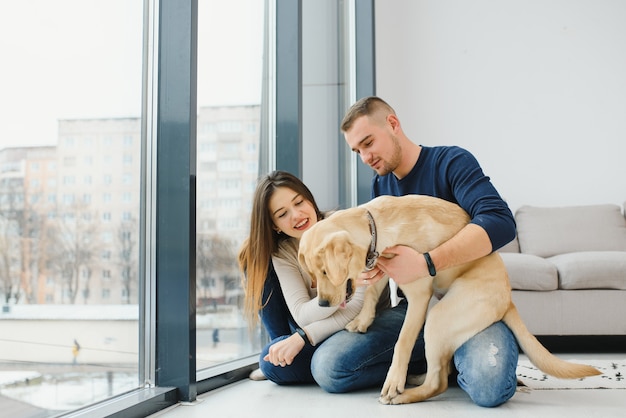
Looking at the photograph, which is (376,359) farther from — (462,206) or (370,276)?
(462,206)

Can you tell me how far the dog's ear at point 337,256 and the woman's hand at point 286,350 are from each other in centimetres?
46

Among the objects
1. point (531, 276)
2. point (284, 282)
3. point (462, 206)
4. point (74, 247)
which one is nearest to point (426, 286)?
point (462, 206)

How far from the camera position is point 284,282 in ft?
7.41

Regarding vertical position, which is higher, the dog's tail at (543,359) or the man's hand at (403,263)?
the man's hand at (403,263)

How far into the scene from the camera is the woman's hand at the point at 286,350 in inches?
83.7

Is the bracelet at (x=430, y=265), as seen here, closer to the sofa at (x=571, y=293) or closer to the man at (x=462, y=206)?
the man at (x=462, y=206)

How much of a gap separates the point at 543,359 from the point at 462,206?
524mm

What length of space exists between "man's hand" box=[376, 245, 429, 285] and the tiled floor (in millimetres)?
381

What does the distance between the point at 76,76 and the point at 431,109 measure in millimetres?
3472

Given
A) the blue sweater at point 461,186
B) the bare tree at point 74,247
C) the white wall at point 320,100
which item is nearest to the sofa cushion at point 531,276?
the white wall at point 320,100

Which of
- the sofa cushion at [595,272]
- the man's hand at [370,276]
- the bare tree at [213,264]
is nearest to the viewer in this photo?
the man's hand at [370,276]

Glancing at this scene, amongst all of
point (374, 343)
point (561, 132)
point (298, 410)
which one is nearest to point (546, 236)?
point (561, 132)

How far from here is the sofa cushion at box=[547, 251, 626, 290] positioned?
3.37m

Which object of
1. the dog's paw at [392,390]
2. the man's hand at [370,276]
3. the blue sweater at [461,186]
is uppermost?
the blue sweater at [461,186]
